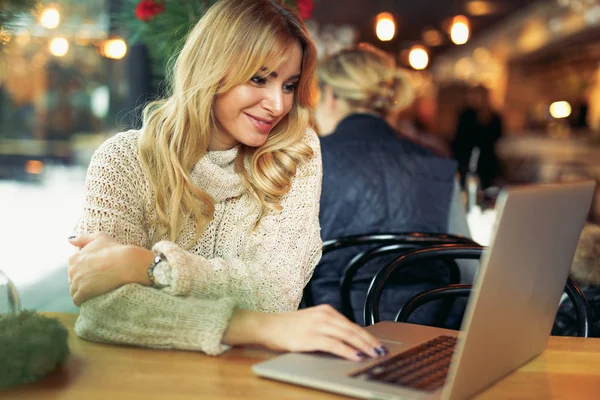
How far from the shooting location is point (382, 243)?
7.36 feet

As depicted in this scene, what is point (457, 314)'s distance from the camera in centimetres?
238

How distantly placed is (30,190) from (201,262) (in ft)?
20.7

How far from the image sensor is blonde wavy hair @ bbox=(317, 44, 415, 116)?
303cm

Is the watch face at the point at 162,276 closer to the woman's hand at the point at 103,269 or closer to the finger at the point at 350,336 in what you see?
the woman's hand at the point at 103,269

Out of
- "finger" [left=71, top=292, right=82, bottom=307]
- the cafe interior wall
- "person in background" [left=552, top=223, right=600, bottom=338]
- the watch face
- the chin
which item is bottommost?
"person in background" [left=552, top=223, right=600, bottom=338]

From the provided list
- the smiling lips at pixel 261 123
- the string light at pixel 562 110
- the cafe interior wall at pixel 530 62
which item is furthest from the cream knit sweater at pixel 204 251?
the string light at pixel 562 110

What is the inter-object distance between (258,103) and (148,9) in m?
0.99

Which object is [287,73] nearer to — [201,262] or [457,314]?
[201,262]

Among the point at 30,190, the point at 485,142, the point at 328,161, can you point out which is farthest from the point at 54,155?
the point at 328,161

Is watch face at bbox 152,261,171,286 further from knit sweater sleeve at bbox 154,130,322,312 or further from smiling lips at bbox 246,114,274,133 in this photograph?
smiling lips at bbox 246,114,274,133

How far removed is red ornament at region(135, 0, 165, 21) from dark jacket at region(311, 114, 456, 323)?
77 centimetres

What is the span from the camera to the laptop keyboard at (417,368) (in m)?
0.96

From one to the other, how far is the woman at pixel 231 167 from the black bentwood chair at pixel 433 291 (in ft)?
0.54

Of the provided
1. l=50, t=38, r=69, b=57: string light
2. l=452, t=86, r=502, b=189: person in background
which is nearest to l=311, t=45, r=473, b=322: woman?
l=50, t=38, r=69, b=57: string light
